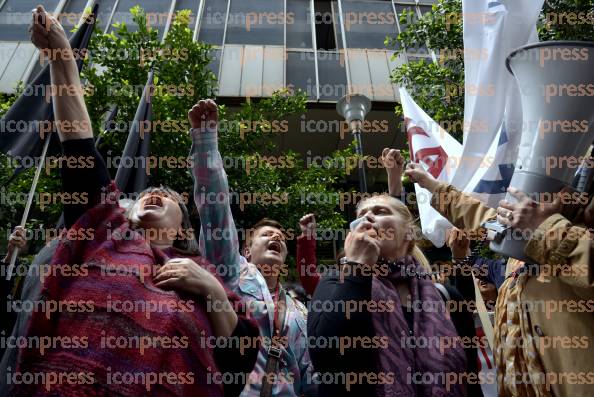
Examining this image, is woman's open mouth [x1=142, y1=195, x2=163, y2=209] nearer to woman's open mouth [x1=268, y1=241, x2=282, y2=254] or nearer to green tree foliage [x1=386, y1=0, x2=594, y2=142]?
woman's open mouth [x1=268, y1=241, x2=282, y2=254]

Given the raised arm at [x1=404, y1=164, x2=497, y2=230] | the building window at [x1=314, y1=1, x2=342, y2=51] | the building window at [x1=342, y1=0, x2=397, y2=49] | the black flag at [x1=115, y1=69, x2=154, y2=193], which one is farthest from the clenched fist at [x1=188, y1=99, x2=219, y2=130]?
the building window at [x1=314, y1=1, x2=342, y2=51]

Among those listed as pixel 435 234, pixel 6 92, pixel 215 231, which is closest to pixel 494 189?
pixel 435 234

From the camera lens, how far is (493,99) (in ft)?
10.6

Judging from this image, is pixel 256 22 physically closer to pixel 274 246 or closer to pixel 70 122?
pixel 274 246

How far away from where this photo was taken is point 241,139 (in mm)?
6105

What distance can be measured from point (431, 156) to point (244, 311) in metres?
2.72

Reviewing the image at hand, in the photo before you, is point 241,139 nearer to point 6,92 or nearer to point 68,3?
point 6,92

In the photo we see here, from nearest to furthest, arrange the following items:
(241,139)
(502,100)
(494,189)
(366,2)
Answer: (494,189), (502,100), (241,139), (366,2)

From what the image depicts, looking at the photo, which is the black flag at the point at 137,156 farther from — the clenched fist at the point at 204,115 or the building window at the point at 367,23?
the building window at the point at 367,23

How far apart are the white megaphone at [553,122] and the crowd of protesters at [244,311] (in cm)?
12

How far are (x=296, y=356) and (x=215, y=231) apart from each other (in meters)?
0.81

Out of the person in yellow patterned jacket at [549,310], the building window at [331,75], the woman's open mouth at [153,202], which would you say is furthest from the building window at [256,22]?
the person in yellow patterned jacket at [549,310]

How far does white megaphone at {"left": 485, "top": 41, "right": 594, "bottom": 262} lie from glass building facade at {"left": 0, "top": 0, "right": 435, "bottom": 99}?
8141 millimetres

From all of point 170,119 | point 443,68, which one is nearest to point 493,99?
point 443,68
